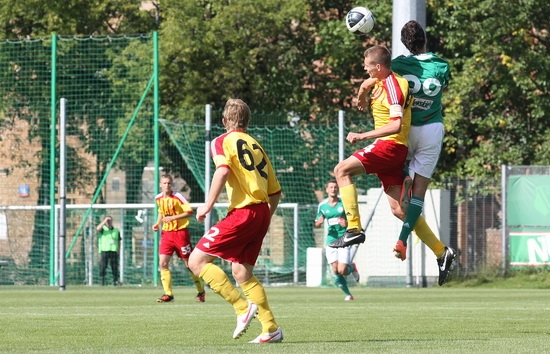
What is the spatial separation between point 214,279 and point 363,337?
4.85ft

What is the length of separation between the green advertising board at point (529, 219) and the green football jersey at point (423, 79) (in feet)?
57.8

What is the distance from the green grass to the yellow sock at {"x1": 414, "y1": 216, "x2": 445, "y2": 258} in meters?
0.76

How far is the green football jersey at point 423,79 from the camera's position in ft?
38.5

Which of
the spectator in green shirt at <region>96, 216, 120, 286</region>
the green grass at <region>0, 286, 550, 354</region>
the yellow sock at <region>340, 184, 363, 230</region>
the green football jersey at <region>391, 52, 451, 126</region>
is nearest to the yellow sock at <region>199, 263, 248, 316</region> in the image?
the green grass at <region>0, 286, 550, 354</region>

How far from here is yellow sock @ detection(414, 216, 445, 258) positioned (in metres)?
12.1

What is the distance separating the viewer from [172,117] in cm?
3575

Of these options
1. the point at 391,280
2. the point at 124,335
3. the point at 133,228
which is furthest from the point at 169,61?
the point at 124,335

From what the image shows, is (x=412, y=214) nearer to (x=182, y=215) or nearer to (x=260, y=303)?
(x=260, y=303)

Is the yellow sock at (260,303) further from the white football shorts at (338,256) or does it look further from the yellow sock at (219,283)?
the white football shorts at (338,256)

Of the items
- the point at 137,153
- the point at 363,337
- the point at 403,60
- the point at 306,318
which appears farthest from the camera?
the point at 137,153

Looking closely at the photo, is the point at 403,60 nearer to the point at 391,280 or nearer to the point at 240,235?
the point at 240,235

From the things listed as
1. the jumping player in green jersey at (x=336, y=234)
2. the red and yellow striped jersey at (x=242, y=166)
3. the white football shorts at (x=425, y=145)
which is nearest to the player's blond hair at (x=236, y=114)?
the red and yellow striped jersey at (x=242, y=166)

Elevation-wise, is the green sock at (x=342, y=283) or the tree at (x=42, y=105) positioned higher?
the tree at (x=42, y=105)

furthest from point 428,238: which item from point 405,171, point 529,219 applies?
point 529,219
